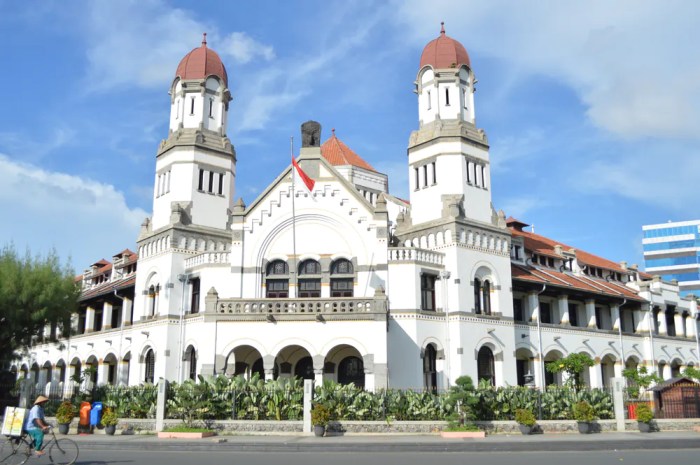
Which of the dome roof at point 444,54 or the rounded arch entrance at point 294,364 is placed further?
the dome roof at point 444,54

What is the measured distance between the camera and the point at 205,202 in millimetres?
39969

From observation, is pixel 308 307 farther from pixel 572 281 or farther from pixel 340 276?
pixel 572 281

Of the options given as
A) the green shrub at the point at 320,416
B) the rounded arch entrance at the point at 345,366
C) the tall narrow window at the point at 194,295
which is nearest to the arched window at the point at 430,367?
the rounded arch entrance at the point at 345,366

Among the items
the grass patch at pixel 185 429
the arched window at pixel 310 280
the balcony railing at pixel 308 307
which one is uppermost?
the arched window at pixel 310 280

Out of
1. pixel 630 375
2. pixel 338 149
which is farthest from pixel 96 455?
pixel 338 149

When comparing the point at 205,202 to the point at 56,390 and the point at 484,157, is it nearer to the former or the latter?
the point at 56,390

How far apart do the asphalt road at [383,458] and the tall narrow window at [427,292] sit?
46.7ft

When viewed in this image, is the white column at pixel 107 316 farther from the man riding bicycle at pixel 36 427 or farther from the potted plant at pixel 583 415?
the potted plant at pixel 583 415

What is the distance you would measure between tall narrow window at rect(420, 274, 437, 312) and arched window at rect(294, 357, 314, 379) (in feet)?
21.4

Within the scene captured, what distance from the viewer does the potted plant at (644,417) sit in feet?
88.5

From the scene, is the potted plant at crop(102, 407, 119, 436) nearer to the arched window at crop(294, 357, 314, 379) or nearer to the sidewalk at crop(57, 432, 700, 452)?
the sidewalk at crop(57, 432, 700, 452)

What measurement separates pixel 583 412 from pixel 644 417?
2708mm

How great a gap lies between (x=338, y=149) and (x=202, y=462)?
→ 112 feet

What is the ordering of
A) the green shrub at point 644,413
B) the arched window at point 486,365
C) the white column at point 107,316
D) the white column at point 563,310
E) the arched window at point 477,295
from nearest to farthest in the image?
1. the green shrub at point 644,413
2. the arched window at point 486,365
3. the arched window at point 477,295
4. the white column at point 563,310
5. the white column at point 107,316
